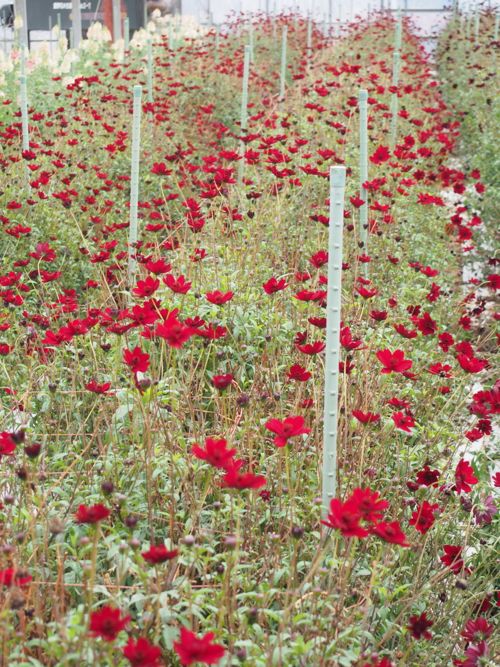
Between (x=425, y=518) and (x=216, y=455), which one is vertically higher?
(x=216, y=455)

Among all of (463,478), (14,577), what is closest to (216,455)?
(14,577)

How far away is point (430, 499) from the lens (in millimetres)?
1942

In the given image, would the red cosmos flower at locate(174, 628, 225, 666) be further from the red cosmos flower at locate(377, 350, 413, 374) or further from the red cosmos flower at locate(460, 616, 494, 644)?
the red cosmos flower at locate(377, 350, 413, 374)

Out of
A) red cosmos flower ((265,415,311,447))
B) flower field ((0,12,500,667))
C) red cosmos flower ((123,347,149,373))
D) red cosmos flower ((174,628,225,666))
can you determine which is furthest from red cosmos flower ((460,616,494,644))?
red cosmos flower ((123,347,149,373))

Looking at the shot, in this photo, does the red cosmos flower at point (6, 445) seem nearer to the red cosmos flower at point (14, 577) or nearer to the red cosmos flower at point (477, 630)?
the red cosmos flower at point (14, 577)

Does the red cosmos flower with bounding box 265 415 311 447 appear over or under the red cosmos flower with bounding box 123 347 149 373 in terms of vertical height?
under

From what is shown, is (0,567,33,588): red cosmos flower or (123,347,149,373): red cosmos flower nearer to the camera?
(0,567,33,588): red cosmos flower

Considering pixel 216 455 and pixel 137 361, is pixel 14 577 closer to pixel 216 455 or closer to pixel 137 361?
pixel 216 455

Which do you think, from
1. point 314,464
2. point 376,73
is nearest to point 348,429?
point 314,464

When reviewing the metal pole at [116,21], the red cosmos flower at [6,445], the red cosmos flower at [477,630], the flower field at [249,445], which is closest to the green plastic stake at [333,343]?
the flower field at [249,445]

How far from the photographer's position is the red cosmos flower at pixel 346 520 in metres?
1.17

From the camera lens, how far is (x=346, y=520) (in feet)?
3.90

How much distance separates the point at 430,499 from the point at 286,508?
1.35ft

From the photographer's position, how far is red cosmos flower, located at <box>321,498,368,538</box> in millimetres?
1169
